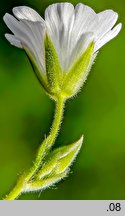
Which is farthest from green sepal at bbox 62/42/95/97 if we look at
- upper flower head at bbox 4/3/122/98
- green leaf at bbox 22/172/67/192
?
green leaf at bbox 22/172/67/192

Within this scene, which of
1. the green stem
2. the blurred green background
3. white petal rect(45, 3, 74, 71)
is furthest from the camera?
the blurred green background

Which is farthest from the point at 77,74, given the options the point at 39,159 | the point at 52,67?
the point at 39,159

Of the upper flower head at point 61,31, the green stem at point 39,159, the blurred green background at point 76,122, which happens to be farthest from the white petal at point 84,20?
the blurred green background at point 76,122

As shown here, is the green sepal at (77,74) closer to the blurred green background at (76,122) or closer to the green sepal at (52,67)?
the green sepal at (52,67)

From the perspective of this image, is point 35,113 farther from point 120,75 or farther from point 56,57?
point 56,57

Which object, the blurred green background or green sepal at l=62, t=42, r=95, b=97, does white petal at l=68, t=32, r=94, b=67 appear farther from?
the blurred green background

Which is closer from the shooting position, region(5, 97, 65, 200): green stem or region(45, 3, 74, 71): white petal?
region(5, 97, 65, 200): green stem

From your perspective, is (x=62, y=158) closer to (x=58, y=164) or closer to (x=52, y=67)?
(x=58, y=164)

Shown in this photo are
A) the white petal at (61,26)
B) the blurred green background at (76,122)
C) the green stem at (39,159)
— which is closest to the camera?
the green stem at (39,159)
